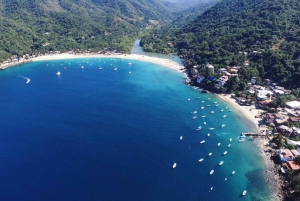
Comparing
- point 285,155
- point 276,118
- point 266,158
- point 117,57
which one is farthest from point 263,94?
point 117,57

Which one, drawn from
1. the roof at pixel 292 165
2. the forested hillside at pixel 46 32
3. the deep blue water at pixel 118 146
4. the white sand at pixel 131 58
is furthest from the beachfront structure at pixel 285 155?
the forested hillside at pixel 46 32

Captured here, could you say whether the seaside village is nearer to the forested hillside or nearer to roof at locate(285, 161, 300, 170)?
roof at locate(285, 161, 300, 170)

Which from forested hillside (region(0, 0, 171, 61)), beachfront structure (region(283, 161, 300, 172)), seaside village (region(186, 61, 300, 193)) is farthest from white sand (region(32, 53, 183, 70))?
beachfront structure (region(283, 161, 300, 172))

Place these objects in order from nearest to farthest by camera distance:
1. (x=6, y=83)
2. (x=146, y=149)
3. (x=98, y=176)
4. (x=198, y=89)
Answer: (x=98, y=176) < (x=146, y=149) < (x=198, y=89) < (x=6, y=83)

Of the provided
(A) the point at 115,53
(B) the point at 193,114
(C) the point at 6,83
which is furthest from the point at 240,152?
(A) the point at 115,53

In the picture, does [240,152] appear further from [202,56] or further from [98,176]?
[202,56]

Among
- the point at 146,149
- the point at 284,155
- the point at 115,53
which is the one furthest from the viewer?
the point at 115,53

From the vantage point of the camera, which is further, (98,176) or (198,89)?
(198,89)

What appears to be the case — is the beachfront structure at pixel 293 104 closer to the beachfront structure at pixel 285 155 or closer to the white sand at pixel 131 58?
the beachfront structure at pixel 285 155
